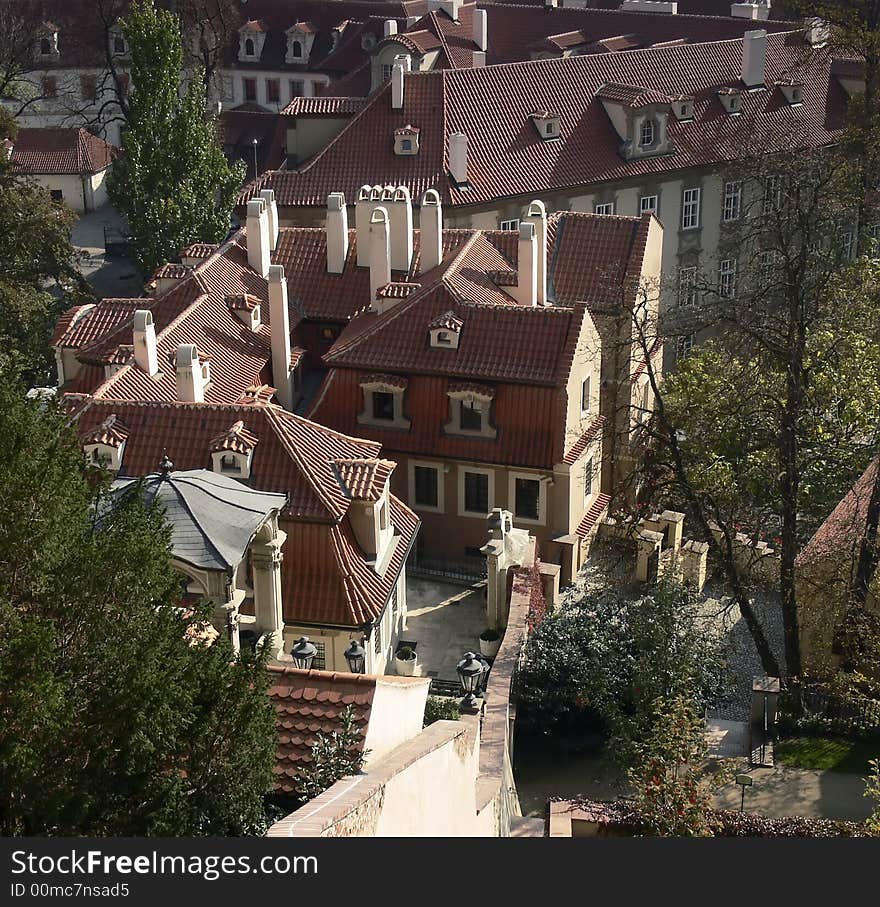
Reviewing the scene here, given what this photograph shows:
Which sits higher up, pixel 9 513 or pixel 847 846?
pixel 9 513

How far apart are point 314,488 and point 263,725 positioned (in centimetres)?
1656

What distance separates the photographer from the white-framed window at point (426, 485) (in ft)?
136

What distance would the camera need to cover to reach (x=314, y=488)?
110 ft


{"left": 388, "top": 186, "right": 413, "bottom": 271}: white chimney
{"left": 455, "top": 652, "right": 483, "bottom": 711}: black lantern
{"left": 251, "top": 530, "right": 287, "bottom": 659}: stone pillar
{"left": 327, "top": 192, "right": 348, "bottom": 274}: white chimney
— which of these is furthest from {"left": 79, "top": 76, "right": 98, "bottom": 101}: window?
{"left": 455, "top": 652, "right": 483, "bottom": 711}: black lantern

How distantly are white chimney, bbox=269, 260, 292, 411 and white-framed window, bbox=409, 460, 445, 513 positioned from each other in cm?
417

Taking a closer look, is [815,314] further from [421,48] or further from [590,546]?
[421,48]

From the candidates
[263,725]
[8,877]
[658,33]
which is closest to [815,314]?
[263,725]

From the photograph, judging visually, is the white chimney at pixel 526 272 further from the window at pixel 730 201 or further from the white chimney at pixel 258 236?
the window at pixel 730 201

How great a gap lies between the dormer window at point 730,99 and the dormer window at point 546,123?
864 centimetres

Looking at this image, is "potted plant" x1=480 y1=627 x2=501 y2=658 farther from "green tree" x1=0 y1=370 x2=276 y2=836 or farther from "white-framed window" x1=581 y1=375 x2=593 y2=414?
"green tree" x1=0 y1=370 x2=276 y2=836

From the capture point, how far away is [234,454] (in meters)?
34.3

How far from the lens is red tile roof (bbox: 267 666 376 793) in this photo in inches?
745

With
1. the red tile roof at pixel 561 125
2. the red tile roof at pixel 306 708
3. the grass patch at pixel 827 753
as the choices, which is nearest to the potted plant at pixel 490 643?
the grass patch at pixel 827 753

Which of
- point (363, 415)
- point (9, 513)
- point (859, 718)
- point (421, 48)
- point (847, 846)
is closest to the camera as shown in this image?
point (847, 846)
